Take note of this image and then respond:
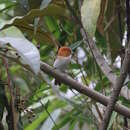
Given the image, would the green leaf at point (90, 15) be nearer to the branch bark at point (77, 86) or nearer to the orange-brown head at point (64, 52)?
the branch bark at point (77, 86)

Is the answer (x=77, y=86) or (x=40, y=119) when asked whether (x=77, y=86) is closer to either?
(x=77, y=86)

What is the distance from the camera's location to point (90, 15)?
767mm

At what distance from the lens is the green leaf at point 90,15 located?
74 cm

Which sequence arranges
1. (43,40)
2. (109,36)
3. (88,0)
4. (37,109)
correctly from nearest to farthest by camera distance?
(88,0), (43,40), (109,36), (37,109)

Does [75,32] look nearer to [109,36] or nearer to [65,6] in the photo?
[109,36]

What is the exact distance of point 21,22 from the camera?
0.83m

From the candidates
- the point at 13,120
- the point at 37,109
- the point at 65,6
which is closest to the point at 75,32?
the point at 65,6

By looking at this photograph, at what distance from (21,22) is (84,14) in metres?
0.14

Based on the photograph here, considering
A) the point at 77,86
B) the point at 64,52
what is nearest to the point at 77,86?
the point at 77,86

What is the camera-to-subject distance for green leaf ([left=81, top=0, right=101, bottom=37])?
0.74m

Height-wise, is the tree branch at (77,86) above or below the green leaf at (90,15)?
below

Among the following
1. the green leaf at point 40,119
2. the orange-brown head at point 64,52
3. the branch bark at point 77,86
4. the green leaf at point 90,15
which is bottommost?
the green leaf at point 40,119

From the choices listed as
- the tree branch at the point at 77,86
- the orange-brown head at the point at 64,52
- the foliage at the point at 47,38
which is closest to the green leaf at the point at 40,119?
the foliage at the point at 47,38

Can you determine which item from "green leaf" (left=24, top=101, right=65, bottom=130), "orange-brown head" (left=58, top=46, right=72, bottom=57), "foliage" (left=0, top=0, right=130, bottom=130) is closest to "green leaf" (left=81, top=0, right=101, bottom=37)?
"foliage" (left=0, top=0, right=130, bottom=130)
